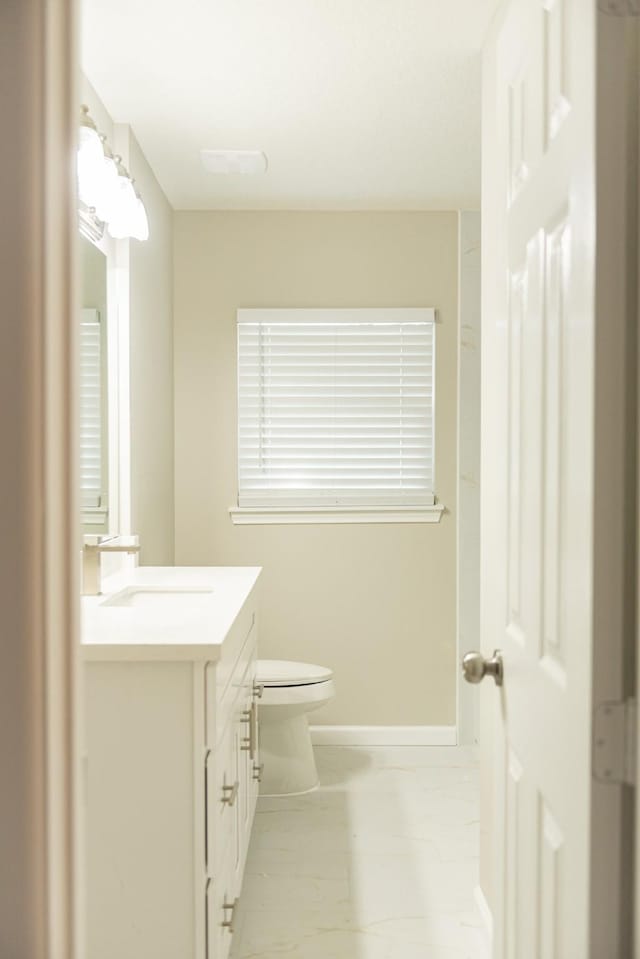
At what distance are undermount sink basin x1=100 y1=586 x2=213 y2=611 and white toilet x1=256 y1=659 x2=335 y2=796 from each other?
0.76m

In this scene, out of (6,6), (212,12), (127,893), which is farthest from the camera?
(212,12)

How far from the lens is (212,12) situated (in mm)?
2230

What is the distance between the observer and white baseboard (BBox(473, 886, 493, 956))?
2283 millimetres

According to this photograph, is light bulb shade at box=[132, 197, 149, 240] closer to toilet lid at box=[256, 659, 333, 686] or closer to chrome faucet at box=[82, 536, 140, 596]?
chrome faucet at box=[82, 536, 140, 596]

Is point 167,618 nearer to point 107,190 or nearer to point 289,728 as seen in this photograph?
point 107,190

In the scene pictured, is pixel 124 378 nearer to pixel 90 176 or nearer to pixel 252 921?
pixel 90 176

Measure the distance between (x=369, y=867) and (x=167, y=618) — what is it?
4.19 ft

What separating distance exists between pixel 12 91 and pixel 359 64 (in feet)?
6.71

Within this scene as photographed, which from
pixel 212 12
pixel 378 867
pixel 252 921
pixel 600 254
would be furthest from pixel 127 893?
pixel 212 12

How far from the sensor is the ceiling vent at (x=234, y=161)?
10.5 ft

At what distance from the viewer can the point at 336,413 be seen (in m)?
3.97

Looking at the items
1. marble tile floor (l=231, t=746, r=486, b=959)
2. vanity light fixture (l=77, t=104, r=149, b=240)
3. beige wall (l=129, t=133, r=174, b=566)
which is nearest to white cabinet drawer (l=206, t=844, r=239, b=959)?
marble tile floor (l=231, t=746, r=486, b=959)

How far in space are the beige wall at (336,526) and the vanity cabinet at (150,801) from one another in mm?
2166

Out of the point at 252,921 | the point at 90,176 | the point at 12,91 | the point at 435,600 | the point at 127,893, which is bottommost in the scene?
the point at 252,921
